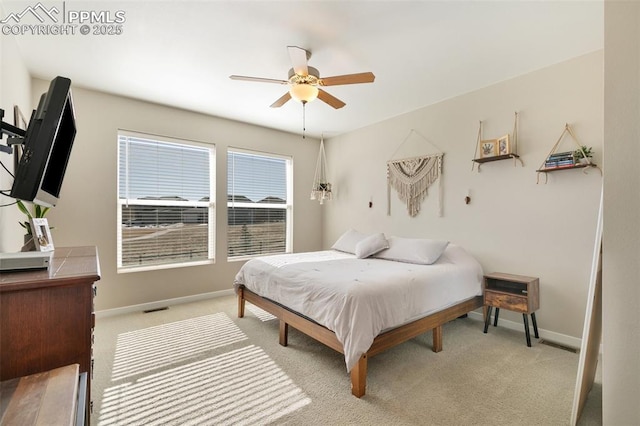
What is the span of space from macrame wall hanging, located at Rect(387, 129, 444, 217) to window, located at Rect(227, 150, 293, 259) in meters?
1.86

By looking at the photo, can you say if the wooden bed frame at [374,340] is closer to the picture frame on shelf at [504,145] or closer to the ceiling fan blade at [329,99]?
the picture frame on shelf at [504,145]

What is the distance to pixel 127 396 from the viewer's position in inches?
76.7

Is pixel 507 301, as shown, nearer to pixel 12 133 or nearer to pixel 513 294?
pixel 513 294

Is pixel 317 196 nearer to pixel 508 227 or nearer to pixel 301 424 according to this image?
pixel 508 227

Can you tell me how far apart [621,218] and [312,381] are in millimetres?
2087

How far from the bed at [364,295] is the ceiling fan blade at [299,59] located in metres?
1.76

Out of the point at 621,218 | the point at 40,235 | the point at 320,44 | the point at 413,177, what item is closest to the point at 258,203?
the point at 413,177

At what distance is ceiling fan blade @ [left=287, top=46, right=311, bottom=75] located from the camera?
2.17m

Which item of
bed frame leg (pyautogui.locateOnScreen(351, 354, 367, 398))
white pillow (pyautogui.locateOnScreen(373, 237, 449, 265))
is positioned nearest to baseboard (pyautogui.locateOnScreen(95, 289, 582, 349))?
white pillow (pyautogui.locateOnScreen(373, 237, 449, 265))

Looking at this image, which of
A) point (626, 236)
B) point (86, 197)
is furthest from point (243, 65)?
point (626, 236)

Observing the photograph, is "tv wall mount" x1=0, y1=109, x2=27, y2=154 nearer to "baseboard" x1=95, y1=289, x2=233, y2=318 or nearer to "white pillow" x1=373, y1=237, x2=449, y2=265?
"baseboard" x1=95, y1=289, x2=233, y2=318

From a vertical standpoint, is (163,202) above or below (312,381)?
above

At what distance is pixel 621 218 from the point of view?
54.5 inches

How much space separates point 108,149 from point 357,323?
3538 mm
